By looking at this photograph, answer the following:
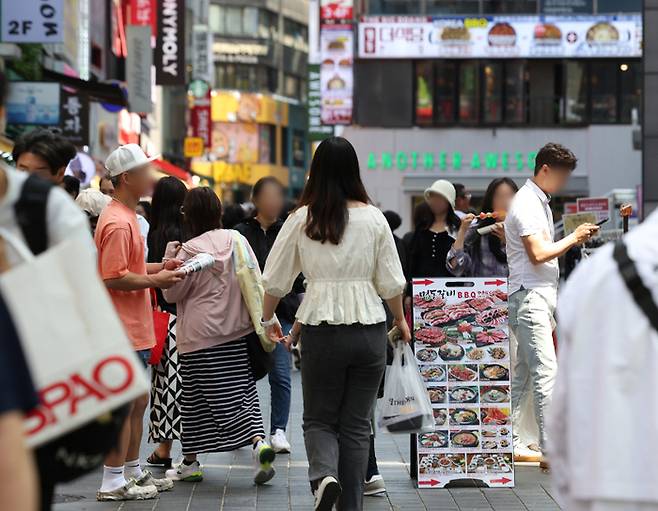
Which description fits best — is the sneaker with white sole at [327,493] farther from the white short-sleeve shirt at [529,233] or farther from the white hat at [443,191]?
the white hat at [443,191]

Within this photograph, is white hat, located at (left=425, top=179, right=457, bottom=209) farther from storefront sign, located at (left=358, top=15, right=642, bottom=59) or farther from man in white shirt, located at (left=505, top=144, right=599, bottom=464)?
storefront sign, located at (left=358, top=15, right=642, bottom=59)

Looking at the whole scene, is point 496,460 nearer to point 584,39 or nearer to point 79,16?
point 79,16

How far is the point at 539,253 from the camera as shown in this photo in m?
8.23

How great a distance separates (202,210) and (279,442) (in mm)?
2030

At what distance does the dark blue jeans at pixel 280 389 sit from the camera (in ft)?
31.8

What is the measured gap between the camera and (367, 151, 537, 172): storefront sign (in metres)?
41.6

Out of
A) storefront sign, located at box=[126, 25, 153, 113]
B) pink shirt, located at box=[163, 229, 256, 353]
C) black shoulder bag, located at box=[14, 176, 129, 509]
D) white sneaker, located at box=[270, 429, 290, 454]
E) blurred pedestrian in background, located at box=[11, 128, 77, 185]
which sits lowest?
white sneaker, located at box=[270, 429, 290, 454]

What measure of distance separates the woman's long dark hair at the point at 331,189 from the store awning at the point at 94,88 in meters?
16.6

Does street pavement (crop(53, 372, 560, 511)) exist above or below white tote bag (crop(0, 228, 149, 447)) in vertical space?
below

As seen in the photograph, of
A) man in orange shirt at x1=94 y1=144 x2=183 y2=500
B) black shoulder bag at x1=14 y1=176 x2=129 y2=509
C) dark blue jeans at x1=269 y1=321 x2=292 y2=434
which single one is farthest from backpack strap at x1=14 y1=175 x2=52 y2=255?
dark blue jeans at x1=269 y1=321 x2=292 y2=434

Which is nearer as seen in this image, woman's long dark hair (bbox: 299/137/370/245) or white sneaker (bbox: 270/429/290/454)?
woman's long dark hair (bbox: 299/137/370/245)

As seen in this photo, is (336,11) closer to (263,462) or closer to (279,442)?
(279,442)

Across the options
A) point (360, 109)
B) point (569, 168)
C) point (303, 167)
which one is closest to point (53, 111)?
point (569, 168)

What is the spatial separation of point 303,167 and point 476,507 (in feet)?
266
